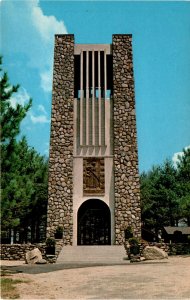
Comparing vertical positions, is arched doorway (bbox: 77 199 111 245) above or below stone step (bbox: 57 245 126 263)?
above

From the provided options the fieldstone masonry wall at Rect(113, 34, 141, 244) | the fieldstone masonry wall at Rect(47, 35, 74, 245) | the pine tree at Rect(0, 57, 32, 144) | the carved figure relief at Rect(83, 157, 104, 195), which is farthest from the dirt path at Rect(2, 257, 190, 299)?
the carved figure relief at Rect(83, 157, 104, 195)

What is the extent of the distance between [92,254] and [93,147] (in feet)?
22.7

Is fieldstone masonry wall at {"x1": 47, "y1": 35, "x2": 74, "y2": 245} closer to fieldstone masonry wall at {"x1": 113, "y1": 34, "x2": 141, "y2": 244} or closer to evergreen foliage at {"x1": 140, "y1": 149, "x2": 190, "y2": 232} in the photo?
fieldstone masonry wall at {"x1": 113, "y1": 34, "x2": 141, "y2": 244}

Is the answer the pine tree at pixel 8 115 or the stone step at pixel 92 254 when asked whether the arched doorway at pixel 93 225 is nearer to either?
the stone step at pixel 92 254

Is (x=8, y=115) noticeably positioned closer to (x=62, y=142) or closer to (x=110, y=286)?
(x=110, y=286)

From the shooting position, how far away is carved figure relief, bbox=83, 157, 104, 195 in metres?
23.3

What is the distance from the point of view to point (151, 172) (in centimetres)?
4384

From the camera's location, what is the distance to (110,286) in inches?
387

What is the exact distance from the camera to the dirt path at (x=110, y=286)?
852 cm

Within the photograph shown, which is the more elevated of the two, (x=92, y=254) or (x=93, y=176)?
(x=93, y=176)

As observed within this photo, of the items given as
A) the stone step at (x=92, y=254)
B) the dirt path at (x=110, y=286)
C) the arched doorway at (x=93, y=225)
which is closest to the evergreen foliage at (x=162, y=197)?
the arched doorway at (x=93, y=225)

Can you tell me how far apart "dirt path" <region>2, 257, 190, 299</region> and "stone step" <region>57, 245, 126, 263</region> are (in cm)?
634

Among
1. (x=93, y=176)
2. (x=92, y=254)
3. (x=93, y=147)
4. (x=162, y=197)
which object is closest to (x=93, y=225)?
(x=93, y=176)

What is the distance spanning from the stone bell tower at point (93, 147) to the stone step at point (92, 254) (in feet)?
6.51
